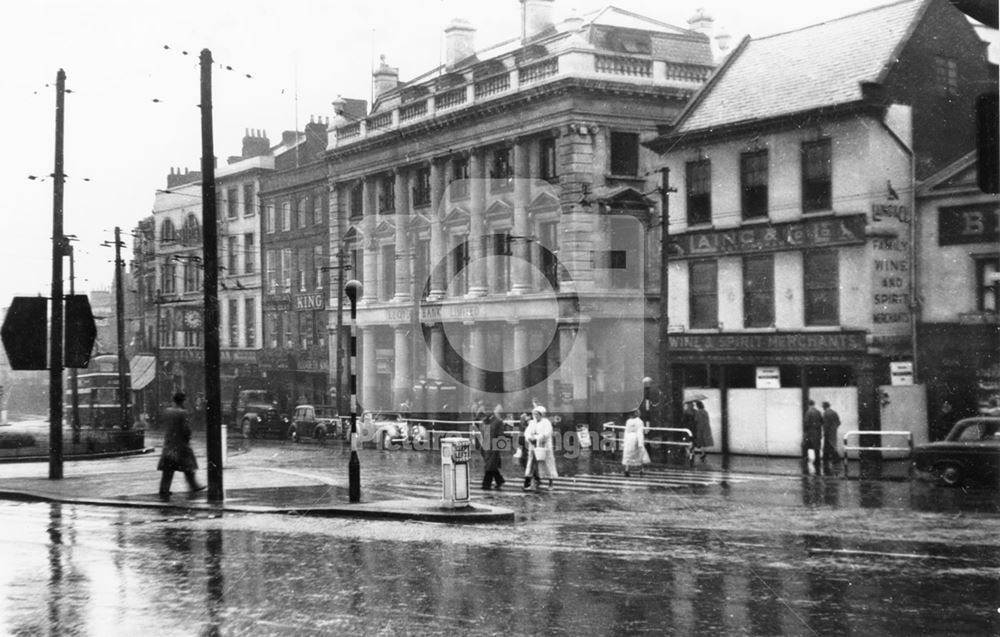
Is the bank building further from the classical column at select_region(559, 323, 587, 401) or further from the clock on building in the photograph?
the clock on building

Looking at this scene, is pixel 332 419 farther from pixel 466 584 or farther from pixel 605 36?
pixel 466 584

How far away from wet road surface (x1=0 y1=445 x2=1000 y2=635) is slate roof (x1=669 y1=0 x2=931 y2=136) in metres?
16.2

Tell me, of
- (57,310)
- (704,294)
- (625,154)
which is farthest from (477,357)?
(57,310)

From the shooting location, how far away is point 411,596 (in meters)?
11.5

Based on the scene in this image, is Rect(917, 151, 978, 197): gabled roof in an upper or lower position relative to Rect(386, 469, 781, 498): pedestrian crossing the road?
upper

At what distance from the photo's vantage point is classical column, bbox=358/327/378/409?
58469 mm

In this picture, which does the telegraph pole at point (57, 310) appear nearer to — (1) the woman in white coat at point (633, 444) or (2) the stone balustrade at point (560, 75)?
(1) the woman in white coat at point (633, 444)

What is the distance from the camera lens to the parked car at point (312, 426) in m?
49.5

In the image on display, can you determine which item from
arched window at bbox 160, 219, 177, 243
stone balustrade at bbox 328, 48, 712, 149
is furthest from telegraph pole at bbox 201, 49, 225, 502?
arched window at bbox 160, 219, 177, 243

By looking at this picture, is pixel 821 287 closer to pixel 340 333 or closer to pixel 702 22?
pixel 702 22

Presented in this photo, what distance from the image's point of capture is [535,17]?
169 ft

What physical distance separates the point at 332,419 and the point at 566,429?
1306cm

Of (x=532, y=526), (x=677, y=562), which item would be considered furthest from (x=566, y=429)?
(x=677, y=562)

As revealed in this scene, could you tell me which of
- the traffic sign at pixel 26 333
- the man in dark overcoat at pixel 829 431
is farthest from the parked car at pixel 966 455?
the traffic sign at pixel 26 333
